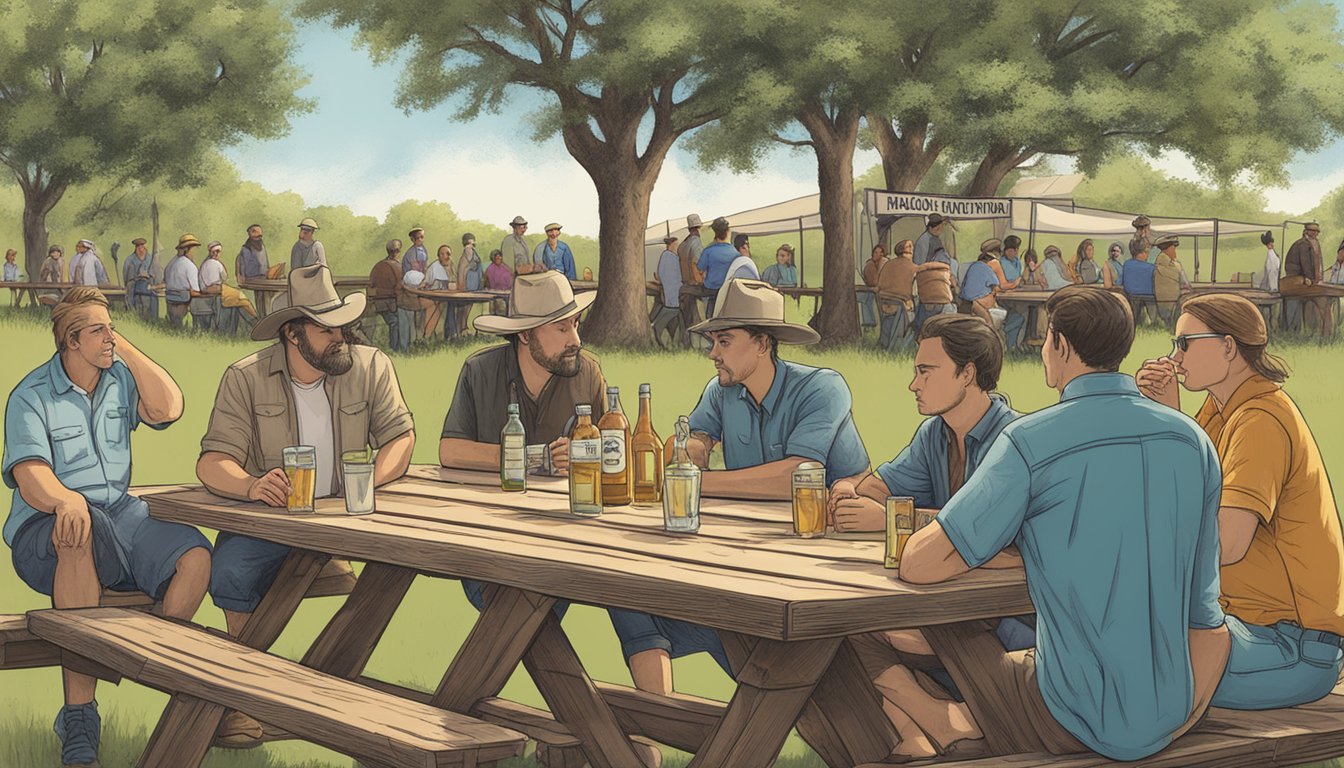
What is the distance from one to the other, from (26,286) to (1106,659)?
21.5m

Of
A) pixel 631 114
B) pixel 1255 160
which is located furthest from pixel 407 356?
pixel 1255 160

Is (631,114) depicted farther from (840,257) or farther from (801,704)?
(801,704)

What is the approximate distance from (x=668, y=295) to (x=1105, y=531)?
47.5 ft

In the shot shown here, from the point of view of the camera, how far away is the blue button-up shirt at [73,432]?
4543 millimetres

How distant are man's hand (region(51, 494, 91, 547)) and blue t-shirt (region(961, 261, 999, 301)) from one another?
1149 cm

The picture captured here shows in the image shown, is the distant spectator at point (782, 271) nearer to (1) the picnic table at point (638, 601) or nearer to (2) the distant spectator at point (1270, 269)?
(2) the distant spectator at point (1270, 269)

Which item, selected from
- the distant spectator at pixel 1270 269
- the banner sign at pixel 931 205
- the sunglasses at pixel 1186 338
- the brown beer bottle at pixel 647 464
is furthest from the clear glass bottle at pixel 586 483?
the distant spectator at pixel 1270 269

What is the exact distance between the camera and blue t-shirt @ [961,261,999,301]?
49.5ft

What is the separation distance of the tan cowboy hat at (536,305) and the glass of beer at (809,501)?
4.48 ft

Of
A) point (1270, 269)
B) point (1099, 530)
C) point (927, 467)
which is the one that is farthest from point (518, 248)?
point (1099, 530)

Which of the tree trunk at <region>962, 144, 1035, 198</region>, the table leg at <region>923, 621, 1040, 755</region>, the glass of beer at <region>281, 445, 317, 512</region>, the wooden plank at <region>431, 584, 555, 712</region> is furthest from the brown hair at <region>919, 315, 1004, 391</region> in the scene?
the tree trunk at <region>962, 144, 1035, 198</region>

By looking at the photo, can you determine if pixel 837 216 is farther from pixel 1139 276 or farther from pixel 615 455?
pixel 615 455

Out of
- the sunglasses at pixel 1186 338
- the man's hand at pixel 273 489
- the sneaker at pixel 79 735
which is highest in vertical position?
the sunglasses at pixel 1186 338

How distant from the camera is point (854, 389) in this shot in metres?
13.8
